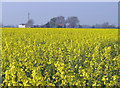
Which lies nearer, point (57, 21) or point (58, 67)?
point (58, 67)

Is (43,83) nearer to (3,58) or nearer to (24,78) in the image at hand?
(24,78)

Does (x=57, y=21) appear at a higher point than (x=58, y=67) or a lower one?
higher

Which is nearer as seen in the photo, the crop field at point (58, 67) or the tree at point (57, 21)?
the crop field at point (58, 67)

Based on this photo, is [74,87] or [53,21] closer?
[74,87]

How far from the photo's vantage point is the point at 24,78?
400cm

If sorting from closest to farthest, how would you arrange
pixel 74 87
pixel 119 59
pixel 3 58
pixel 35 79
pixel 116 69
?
pixel 35 79 < pixel 74 87 < pixel 116 69 < pixel 119 59 < pixel 3 58

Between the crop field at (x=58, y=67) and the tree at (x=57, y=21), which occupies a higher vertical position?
the tree at (x=57, y=21)

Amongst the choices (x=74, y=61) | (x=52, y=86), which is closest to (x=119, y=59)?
(x=74, y=61)

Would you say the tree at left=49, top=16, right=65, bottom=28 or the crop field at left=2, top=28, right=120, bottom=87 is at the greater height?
the tree at left=49, top=16, right=65, bottom=28

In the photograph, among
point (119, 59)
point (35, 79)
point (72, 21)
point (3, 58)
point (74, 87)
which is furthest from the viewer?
point (72, 21)

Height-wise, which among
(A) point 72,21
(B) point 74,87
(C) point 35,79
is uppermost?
Result: (A) point 72,21

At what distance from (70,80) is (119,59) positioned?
2.63 m

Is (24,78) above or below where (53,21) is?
below

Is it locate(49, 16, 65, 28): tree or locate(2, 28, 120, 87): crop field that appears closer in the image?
locate(2, 28, 120, 87): crop field
